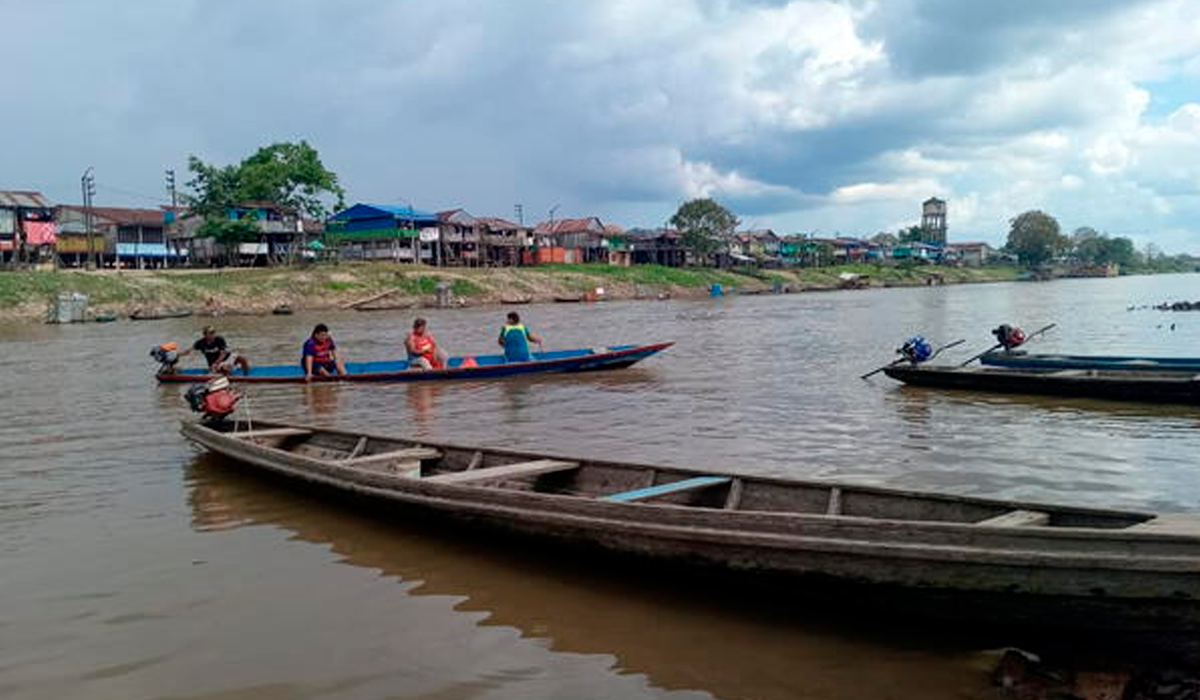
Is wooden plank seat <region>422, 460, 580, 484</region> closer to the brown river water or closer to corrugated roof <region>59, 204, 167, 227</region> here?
the brown river water

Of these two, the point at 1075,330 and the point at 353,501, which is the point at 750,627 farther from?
the point at 1075,330

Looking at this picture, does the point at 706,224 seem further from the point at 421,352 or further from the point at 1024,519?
the point at 1024,519

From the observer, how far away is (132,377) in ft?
66.9

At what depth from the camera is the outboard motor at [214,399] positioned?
34.1 feet

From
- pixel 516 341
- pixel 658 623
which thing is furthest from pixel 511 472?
pixel 516 341

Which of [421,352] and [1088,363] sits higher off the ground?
[421,352]

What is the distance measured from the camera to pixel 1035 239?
134 metres

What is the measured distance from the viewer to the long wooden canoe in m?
4.05

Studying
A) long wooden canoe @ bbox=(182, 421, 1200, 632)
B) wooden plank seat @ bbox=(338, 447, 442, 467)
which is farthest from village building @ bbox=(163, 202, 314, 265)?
long wooden canoe @ bbox=(182, 421, 1200, 632)

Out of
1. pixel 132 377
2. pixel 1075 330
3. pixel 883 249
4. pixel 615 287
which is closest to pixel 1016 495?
pixel 132 377

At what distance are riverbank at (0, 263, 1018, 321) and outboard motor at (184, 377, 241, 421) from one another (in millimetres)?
40822

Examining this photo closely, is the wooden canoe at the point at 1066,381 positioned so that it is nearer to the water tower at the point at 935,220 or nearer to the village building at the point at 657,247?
the village building at the point at 657,247

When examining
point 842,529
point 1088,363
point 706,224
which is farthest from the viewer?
point 706,224

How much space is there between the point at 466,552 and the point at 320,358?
11585 mm
